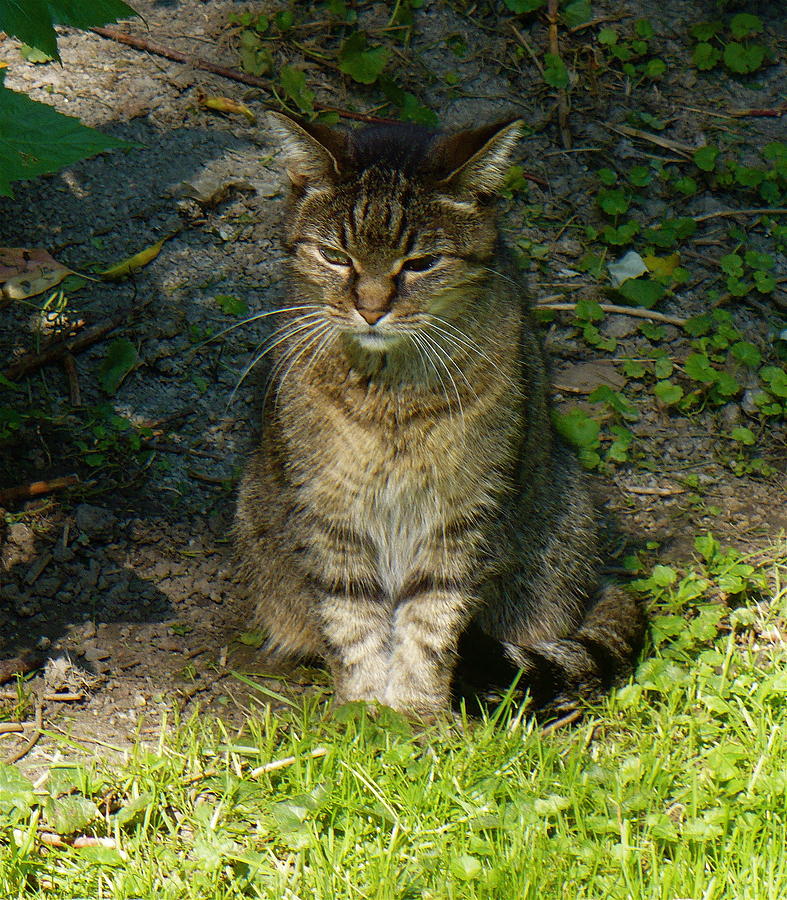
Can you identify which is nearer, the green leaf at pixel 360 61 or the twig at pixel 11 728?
the twig at pixel 11 728

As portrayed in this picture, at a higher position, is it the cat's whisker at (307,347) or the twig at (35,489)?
the cat's whisker at (307,347)

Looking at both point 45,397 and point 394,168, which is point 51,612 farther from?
point 394,168

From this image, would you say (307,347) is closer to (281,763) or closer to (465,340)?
(465,340)

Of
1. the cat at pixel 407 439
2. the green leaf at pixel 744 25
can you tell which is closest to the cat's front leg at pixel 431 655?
the cat at pixel 407 439

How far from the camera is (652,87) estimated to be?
5129 millimetres

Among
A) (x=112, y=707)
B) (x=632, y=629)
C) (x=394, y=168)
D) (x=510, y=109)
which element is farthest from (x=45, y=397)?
(x=510, y=109)

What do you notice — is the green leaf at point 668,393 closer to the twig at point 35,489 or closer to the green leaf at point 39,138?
the twig at point 35,489

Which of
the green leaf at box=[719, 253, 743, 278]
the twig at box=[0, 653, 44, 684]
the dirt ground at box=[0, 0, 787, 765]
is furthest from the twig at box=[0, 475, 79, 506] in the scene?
the green leaf at box=[719, 253, 743, 278]

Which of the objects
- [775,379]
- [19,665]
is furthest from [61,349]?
[775,379]

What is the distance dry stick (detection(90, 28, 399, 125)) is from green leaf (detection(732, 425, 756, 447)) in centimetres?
200

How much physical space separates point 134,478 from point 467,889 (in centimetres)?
193

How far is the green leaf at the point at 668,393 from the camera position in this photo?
4113mm

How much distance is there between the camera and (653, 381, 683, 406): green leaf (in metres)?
4.11

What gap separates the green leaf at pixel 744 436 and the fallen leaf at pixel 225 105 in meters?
2.41
